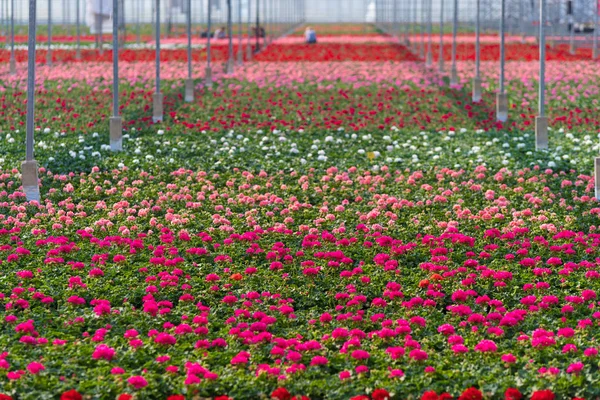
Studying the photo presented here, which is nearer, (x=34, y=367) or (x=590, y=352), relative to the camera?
(x=34, y=367)

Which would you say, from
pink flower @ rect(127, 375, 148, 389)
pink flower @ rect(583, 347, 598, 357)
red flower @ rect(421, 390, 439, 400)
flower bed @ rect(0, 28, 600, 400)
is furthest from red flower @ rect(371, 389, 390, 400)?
→ pink flower @ rect(583, 347, 598, 357)

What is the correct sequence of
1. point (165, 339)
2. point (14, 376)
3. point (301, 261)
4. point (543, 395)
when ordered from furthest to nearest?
1. point (301, 261)
2. point (165, 339)
3. point (14, 376)
4. point (543, 395)

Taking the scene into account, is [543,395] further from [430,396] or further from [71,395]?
[71,395]

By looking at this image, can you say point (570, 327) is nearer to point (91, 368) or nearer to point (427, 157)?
point (91, 368)

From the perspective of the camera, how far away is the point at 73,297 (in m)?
7.29

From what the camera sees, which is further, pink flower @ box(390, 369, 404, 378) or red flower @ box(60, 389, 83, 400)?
pink flower @ box(390, 369, 404, 378)

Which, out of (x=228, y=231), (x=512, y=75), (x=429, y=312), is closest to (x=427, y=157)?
(x=228, y=231)

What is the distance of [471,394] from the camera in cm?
563

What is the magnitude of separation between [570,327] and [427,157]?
6.96 meters

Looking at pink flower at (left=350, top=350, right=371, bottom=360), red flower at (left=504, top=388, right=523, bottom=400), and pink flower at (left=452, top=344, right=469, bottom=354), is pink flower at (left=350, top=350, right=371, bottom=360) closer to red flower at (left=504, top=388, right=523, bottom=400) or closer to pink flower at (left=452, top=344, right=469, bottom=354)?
pink flower at (left=452, top=344, right=469, bottom=354)

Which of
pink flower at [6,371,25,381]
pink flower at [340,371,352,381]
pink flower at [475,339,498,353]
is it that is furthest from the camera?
pink flower at [475,339,498,353]

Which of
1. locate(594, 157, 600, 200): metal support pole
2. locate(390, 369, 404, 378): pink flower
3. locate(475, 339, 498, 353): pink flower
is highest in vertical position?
locate(594, 157, 600, 200): metal support pole

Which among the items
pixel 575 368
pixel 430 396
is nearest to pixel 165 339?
pixel 430 396

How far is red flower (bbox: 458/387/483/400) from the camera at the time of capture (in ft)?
18.3
